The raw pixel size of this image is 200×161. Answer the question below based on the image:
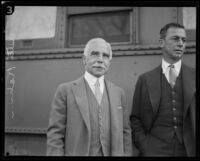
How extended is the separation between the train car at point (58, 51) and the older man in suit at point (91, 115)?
0.08 m

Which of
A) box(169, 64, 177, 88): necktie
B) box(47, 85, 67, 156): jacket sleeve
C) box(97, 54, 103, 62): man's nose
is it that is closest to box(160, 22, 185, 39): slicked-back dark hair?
box(169, 64, 177, 88): necktie

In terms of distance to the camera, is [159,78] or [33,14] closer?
[159,78]

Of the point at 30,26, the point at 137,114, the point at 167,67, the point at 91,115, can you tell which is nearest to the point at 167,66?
the point at 167,67

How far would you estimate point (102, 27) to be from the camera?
2.12 m

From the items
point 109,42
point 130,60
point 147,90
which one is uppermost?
point 109,42

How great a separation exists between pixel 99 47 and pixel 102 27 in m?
0.20

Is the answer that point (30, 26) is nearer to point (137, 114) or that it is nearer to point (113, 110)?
point (113, 110)

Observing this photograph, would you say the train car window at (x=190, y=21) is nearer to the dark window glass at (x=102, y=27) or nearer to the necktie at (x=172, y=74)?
the necktie at (x=172, y=74)

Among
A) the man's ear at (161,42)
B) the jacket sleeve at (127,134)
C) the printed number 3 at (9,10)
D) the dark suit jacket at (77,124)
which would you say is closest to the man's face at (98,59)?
the dark suit jacket at (77,124)

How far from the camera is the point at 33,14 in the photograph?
7.15ft

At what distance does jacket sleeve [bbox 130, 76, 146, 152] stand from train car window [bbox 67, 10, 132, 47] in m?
0.35

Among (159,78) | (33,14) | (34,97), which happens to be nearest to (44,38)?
(33,14)

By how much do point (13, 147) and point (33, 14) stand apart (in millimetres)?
1055
